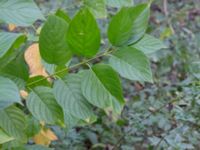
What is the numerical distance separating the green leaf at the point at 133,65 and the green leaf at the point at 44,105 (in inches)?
5.0

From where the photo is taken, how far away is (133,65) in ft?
2.42

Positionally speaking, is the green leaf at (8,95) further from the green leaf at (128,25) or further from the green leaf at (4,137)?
the green leaf at (128,25)

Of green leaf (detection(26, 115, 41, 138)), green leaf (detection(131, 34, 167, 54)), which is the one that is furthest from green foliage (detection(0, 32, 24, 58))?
green leaf (detection(26, 115, 41, 138))

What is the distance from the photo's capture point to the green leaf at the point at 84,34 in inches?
27.0

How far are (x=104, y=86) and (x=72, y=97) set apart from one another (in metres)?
0.06

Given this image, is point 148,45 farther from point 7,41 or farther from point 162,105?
point 162,105

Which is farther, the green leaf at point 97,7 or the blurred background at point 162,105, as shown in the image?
the blurred background at point 162,105

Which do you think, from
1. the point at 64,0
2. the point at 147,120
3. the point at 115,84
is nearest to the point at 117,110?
the point at 115,84

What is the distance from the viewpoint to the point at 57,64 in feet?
2.51

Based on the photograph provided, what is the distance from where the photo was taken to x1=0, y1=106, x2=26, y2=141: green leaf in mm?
745

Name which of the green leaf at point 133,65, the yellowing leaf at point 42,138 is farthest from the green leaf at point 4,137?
the yellowing leaf at point 42,138

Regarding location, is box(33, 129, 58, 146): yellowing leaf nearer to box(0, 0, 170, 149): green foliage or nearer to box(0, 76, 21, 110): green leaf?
box(0, 0, 170, 149): green foliage

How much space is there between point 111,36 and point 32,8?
14 centimetres

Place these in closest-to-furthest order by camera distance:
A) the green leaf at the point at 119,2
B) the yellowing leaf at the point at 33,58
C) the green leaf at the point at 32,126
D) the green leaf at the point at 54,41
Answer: the green leaf at the point at 54,41
the green leaf at the point at 119,2
the green leaf at the point at 32,126
the yellowing leaf at the point at 33,58
